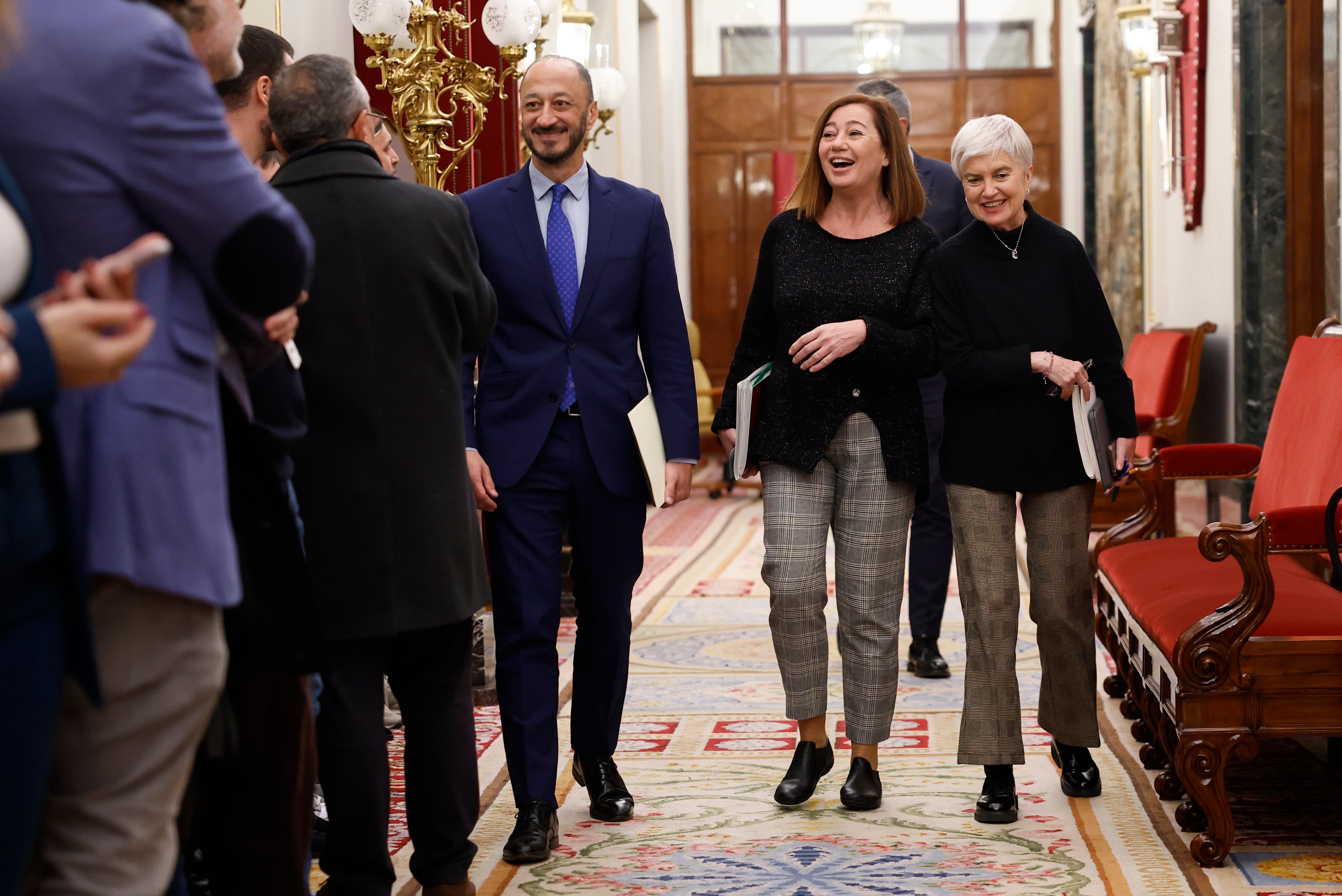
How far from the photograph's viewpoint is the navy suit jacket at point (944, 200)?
5055 mm

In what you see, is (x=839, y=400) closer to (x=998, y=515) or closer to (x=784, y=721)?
(x=998, y=515)

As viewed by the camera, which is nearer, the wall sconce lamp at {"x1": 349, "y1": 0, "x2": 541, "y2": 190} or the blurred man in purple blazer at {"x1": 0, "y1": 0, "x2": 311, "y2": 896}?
the blurred man in purple blazer at {"x1": 0, "y1": 0, "x2": 311, "y2": 896}

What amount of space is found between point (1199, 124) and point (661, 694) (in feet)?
16.9

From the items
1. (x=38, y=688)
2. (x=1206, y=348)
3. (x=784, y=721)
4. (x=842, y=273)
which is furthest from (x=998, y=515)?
(x=1206, y=348)

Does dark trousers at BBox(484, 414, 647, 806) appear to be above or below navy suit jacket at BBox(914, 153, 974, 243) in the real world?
below

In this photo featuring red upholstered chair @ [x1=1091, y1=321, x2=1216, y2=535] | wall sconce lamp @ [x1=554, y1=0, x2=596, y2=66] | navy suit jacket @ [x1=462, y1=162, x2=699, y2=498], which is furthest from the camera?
wall sconce lamp @ [x1=554, y1=0, x2=596, y2=66]

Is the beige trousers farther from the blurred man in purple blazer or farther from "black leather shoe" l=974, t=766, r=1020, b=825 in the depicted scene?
"black leather shoe" l=974, t=766, r=1020, b=825

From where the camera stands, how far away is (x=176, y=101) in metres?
1.71

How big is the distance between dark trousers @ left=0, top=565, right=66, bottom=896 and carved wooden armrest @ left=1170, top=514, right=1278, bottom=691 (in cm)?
234

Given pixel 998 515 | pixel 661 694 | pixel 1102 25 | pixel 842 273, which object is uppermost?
pixel 1102 25

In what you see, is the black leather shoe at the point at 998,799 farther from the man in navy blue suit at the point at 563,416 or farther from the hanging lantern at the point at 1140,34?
the hanging lantern at the point at 1140,34

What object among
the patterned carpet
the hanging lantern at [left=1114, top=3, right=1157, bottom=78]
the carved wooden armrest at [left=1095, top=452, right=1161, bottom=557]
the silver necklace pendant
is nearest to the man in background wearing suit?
the patterned carpet

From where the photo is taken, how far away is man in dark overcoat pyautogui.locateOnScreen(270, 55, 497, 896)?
2.61 meters

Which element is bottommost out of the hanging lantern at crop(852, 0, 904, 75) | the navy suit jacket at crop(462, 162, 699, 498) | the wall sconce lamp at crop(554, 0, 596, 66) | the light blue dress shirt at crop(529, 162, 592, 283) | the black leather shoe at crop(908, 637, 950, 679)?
the black leather shoe at crop(908, 637, 950, 679)
